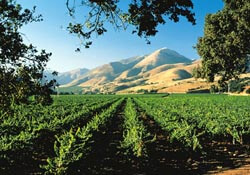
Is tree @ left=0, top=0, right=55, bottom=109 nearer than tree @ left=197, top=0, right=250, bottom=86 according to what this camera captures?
Yes

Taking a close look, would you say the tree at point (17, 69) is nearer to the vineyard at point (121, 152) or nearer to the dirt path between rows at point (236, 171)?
the vineyard at point (121, 152)

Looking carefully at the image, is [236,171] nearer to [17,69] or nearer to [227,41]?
[17,69]

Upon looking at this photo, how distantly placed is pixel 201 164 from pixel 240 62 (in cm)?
1784

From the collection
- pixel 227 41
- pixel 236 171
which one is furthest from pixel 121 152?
pixel 227 41

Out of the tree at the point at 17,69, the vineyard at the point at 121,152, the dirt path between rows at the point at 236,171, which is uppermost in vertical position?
the tree at the point at 17,69

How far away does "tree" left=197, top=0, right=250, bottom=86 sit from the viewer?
23766mm

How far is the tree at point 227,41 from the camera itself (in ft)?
78.0

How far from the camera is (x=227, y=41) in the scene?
25016mm

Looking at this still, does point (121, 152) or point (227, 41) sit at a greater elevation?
point (227, 41)

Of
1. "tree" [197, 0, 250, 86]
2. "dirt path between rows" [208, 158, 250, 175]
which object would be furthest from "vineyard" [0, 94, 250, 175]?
"tree" [197, 0, 250, 86]

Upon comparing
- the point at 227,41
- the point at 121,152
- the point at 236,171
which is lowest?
the point at 236,171

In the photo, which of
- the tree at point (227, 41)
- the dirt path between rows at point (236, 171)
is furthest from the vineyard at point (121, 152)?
the tree at point (227, 41)

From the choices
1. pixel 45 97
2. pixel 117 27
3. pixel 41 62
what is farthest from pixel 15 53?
pixel 117 27

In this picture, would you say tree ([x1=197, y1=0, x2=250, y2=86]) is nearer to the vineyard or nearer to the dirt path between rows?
the vineyard
